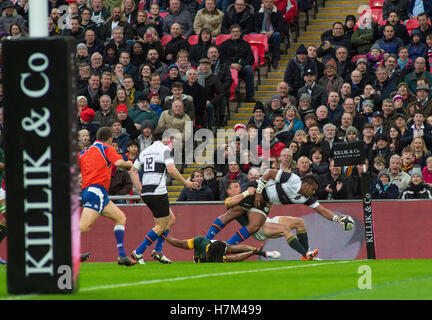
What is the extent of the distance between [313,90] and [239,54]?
7.63ft

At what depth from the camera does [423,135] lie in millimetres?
17281

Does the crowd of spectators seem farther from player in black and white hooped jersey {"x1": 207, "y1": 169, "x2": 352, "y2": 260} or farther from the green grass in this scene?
the green grass

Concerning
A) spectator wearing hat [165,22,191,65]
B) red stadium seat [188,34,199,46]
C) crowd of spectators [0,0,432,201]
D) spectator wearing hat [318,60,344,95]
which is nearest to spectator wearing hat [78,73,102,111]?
crowd of spectators [0,0,432,201]

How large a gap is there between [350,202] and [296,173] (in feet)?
3.75

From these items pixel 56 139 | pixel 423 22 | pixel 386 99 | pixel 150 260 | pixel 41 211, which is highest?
pixel 423 22

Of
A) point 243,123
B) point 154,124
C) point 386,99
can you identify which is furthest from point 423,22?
point 154,124

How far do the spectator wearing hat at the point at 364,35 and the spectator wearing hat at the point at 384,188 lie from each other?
4.73m

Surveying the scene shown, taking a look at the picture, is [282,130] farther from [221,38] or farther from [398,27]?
[221,38]

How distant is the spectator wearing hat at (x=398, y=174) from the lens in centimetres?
1664

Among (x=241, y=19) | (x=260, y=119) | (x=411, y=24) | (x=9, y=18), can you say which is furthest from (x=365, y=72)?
(x=9, y=18)

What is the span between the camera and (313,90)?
19.8m

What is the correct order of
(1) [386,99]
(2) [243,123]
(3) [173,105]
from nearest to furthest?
1. (1) [386,99]
2. (3) [173,105]
3. (2) [243,123]

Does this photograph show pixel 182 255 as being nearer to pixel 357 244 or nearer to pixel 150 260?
pixel 150 260

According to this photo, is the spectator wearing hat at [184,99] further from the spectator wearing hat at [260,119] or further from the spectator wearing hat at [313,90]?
the spectator wearing hat at [313,90]
